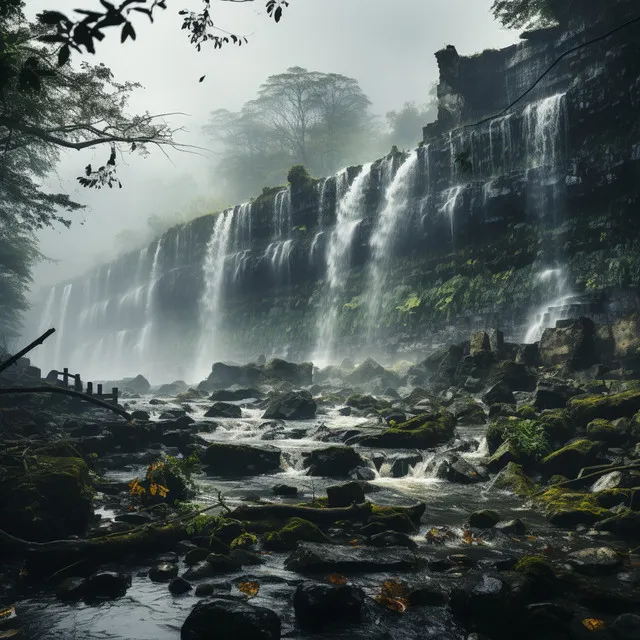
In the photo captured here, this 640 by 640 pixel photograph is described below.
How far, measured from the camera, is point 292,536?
255 inches

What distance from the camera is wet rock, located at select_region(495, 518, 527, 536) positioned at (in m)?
6.82

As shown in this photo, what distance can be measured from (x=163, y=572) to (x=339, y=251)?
125 feet

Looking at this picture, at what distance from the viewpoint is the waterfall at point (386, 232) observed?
37875mm

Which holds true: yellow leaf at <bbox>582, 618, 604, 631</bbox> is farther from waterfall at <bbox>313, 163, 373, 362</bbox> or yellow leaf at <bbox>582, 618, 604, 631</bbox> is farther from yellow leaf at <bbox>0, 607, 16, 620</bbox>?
waterfall at <bbox>313, 163, 373, 362</bbox>

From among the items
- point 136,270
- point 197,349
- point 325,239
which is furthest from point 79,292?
point 325,239

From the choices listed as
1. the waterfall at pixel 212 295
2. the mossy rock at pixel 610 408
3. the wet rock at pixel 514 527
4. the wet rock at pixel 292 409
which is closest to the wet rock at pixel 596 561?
the wet rock at pixel 514 527

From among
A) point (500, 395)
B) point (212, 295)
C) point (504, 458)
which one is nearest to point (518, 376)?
point (500, 395)

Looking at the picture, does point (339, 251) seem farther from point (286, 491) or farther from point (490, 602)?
point (490, 602)

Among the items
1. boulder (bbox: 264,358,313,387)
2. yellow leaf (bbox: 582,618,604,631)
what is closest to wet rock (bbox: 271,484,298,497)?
yellow leaf (bbox: 582,618,604,631)

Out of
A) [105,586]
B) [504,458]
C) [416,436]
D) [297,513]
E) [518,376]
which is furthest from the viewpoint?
[518,376]

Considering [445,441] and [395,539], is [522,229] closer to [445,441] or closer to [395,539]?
[445,441]

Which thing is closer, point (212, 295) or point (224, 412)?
point (224, 412)

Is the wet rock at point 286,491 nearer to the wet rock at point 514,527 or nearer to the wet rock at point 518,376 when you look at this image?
the wet rock at point 514,527

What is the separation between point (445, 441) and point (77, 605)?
9.71 meters
